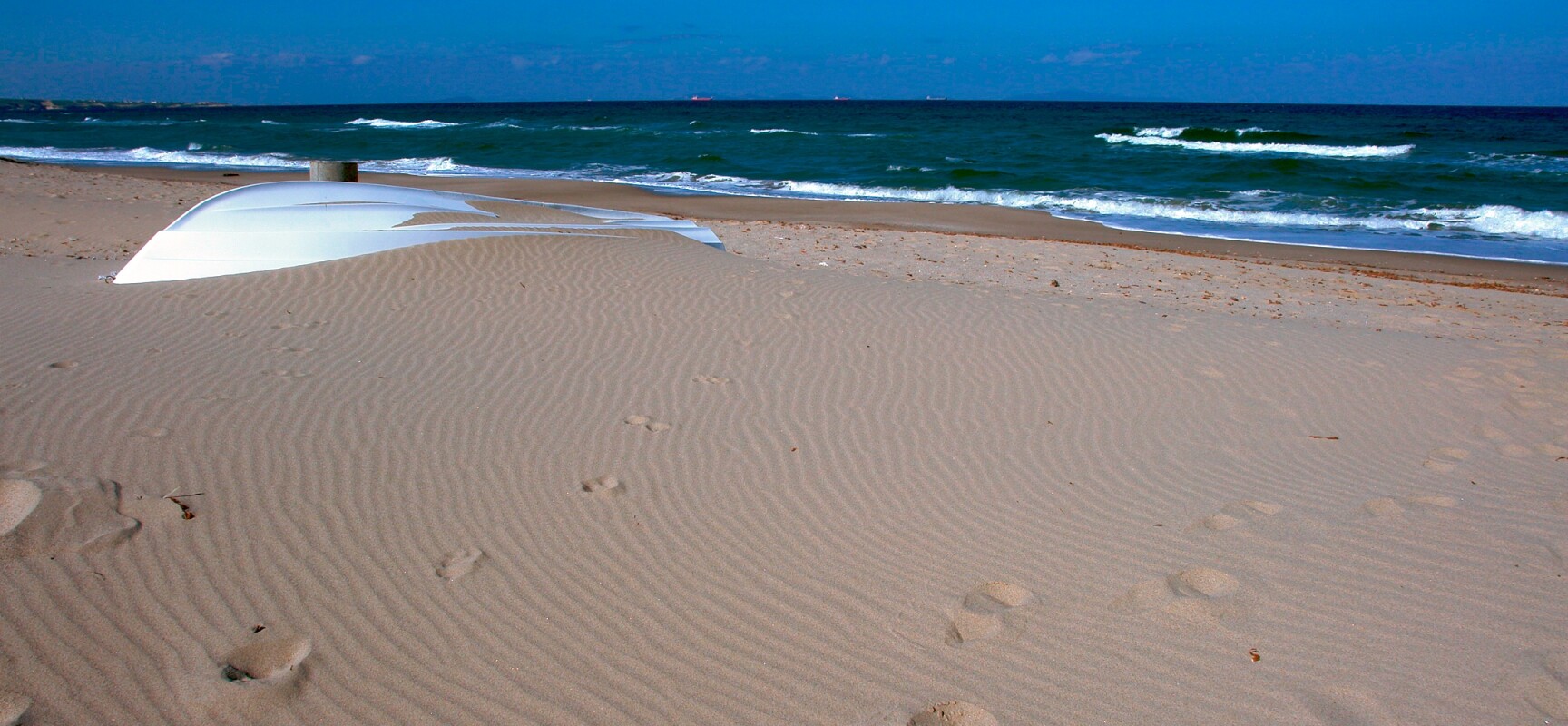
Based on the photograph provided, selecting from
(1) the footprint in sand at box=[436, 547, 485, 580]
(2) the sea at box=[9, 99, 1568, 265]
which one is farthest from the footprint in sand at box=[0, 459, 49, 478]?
(2) the sea at box=[9, 99, 1568, 265]

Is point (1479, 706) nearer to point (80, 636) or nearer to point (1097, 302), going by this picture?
point (80, 636)

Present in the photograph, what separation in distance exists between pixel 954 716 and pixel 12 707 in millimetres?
2384

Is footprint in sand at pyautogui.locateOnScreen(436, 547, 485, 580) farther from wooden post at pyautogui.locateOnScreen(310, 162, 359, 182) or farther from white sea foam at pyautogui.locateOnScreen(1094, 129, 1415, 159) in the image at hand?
white sea foam at pyautogui.locateOnScreen(1094, 129, 1415, 159)

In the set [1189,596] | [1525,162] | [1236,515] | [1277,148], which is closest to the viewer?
[1189,596]

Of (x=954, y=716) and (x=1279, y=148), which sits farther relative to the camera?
(x=1279, y=148)

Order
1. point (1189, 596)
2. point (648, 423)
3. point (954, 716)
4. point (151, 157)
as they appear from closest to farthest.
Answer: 1. point (954, 716)
2. point (1189, 596)
3. point (648, 423)
4. point (151, 157)

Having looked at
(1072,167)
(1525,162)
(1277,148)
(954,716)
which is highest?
(1277,148)

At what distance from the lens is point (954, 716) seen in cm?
259

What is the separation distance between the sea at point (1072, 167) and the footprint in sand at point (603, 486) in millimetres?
14032

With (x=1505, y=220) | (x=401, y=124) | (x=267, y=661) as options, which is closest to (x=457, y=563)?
(x=267, y=661)

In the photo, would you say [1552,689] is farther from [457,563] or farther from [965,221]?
[965,221]

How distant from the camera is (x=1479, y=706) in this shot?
8.84 feet

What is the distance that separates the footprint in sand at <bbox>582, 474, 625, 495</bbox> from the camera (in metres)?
3.81

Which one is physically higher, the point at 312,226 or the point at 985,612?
the point at 312,226
